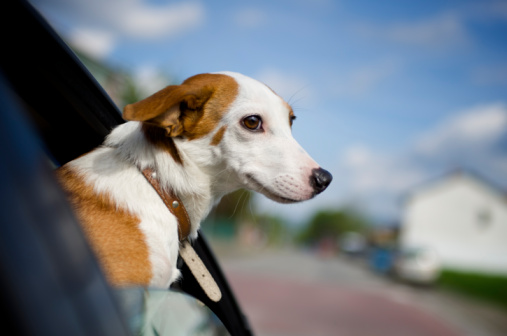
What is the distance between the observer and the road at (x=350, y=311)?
11305mm

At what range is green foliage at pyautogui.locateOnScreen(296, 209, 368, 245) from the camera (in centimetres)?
11006

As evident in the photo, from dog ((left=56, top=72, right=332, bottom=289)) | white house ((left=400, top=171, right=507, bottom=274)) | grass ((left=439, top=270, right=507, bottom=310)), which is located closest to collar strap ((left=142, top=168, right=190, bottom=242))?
dog ((left=56, top=72, right=332, bottom=289))

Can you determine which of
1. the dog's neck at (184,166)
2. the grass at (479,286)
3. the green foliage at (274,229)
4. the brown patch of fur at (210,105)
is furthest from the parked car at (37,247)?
the green foliage at (274,229)

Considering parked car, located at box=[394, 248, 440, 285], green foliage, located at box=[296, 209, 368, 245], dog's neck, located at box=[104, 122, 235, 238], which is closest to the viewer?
dog's neck, located at box=[104, 122, 235, 238]

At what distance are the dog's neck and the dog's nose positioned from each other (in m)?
0.38

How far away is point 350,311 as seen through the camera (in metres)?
14.2

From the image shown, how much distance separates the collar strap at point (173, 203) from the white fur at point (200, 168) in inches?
0.7

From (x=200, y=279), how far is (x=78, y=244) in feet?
2.73

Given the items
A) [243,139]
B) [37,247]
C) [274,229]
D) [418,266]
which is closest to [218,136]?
[243,139]

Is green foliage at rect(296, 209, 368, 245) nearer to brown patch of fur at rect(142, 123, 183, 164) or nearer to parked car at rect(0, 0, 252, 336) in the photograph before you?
brown patch of fur at rect(142, 123, 183, 164)

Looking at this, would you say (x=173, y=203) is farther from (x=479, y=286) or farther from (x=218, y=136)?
(x=479, y=286)

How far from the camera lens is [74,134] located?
1613 mm

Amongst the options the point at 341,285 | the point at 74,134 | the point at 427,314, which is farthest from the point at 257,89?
the point at 341,285

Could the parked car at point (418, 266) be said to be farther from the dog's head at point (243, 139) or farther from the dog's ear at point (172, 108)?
the dog's ear at point (172, 108)
